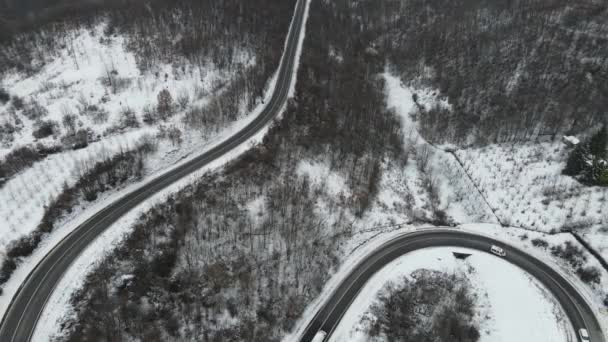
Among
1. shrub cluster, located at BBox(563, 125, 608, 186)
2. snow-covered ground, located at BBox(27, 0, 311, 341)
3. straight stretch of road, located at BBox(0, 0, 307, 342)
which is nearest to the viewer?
straight stretch of road, located at BBox(0, 0, 307, 342)

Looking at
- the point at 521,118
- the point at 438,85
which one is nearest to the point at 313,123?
the point at 438,85

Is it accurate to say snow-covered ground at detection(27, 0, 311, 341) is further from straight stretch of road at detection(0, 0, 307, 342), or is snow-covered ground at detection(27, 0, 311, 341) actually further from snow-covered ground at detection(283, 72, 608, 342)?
snow-covered ground at detection(283, 72, 608, 342)

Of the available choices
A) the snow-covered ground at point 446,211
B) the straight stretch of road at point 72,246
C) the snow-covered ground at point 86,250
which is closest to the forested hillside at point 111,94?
the snow-covered ground at point 86,250

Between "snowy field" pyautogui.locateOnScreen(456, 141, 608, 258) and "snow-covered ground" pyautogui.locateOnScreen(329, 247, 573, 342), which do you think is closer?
"snow-covered ground" pyautogui.locateOnScreen(329, 247, 573, 342)

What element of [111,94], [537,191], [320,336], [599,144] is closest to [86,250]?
[320,336]

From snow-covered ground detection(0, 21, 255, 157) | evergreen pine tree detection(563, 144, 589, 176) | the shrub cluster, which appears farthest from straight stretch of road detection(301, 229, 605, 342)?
snow-covered ground detection(0, 21, 255, 157)

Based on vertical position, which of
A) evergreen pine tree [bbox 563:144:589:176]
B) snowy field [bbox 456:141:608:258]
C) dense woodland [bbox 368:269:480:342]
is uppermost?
evergreen pine tree [bbox 563:144:589:176]

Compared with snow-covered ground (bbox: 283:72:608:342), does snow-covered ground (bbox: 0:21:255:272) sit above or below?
below

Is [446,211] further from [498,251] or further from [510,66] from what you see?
[510,66]

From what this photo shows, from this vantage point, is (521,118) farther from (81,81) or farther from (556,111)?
(81,81)
